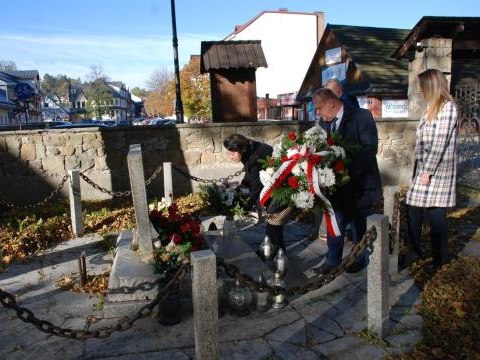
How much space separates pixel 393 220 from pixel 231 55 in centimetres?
627

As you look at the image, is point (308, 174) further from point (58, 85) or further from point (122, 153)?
point (58, 85)

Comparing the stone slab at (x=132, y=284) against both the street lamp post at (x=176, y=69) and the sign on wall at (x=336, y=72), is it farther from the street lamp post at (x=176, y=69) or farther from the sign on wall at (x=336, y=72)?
the sign on wall at (x=336, y=72)

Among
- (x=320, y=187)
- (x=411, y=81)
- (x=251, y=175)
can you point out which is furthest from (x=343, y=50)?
(x=320, y=187)

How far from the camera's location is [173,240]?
417 centimetres

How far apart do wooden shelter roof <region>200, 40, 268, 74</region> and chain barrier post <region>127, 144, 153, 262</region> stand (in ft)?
17.6

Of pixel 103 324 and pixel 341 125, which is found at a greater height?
pixel 341 125

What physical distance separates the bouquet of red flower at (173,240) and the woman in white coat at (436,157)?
7.09 ft

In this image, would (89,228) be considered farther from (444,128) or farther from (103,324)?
(444,128)

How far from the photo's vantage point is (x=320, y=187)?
3852 millimetres

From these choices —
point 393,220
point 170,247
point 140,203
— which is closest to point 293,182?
point 393,220

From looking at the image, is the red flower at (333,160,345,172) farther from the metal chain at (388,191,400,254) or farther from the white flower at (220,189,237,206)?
the white flower at (220,189,237,206)

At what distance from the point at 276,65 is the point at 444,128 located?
3986 centimetres

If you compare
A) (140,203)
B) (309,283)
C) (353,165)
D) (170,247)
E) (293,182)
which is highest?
(353,165)

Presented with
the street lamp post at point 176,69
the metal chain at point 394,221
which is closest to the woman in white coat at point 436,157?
the metal chain at point 394,221
